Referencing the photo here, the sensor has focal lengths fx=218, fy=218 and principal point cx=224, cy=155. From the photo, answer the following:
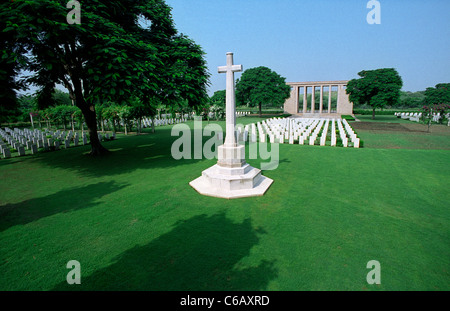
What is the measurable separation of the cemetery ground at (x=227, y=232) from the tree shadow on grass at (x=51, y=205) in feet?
0.11

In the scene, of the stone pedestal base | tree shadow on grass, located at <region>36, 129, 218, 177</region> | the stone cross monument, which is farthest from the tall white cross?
tree shadow on grass, located at <region>36, 129, 218, 177</region>

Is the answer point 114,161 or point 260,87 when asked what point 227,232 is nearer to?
point 114,161

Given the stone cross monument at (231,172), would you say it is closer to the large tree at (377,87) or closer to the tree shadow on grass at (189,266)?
the tree shadow on grass at (189,266)

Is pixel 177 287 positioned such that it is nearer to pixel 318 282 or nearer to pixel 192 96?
pixel 318 282

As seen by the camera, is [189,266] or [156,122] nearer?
[189,266]

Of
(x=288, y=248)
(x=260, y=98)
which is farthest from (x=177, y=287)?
(x=260, y=98)

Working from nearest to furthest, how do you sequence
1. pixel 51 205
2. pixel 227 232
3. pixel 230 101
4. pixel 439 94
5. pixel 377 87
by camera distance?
pixel 227 232 < pixel 51 205 < pixel 230 101 < pixel 377 87 < pixel 439 94

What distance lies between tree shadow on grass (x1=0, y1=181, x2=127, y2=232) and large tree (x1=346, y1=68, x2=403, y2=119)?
127 ft

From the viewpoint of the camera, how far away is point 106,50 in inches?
270

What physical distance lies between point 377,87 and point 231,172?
123 feet

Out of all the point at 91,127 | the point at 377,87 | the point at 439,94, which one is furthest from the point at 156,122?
the point at 439,94

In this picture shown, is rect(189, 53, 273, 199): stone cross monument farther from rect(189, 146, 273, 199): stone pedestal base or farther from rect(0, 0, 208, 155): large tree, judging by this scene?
Answer: rect(0, 0, 208, 155): large tree

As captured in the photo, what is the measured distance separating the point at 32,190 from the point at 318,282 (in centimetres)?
843
